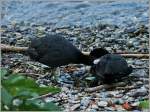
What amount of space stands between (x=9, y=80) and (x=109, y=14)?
559 mm

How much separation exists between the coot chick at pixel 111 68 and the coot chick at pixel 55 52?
4 centimetres

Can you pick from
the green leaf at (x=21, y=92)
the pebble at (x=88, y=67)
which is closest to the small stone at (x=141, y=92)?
the pebble at (x=88, y=67)

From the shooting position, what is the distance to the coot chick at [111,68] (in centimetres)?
154

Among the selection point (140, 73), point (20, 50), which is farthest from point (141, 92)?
point (20, 50)

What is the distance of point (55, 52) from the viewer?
1.60m

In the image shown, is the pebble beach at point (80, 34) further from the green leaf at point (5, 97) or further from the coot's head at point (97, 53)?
the green leaf at point (5, 97)

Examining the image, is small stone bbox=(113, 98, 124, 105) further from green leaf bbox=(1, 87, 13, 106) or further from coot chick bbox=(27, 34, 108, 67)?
green leaf bbox=(1, 87, 13, 106)

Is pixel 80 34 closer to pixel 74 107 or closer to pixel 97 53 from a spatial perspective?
pixel 97 53

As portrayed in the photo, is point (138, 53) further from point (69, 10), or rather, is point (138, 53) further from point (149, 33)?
point (69, 10)

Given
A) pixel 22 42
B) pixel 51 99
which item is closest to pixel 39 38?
pixel 22 42

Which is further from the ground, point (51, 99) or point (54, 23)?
point (54, 23)

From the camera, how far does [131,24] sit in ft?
5.25

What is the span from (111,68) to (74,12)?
0.23 meters

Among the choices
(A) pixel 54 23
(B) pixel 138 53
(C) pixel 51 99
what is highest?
(A) pixel 54 23
